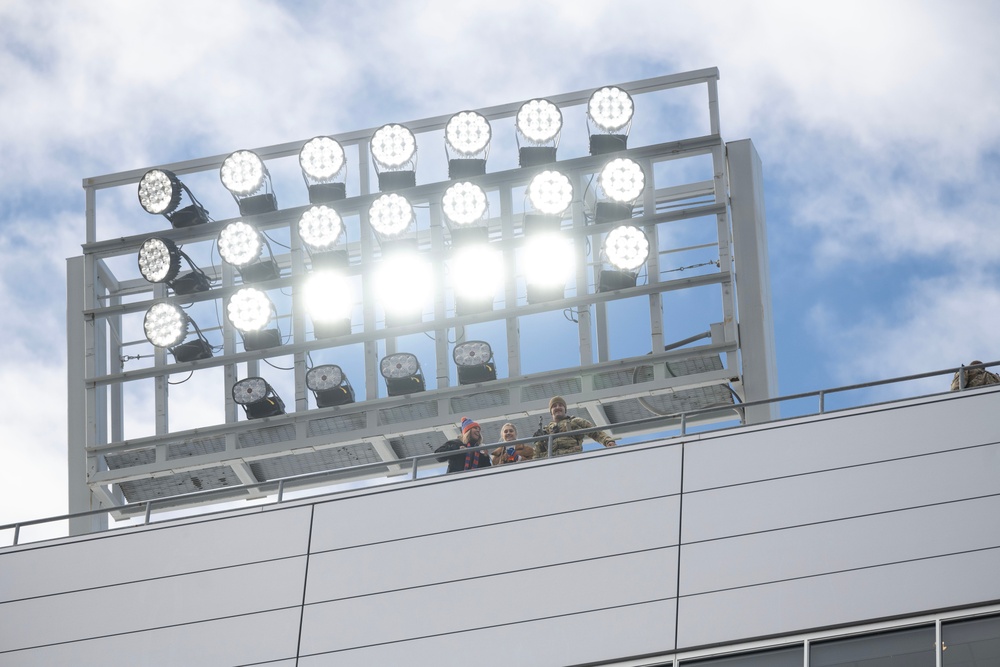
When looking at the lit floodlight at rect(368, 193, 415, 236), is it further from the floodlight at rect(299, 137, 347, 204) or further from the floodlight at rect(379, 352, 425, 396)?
the floodlight at rect(379, 352, 425, 396)

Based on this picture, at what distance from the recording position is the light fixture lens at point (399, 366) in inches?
945

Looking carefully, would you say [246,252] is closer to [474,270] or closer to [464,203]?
[464,203]

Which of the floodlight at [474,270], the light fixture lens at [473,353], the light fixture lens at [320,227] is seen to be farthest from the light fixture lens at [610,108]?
the light fixture lens at [320,227]

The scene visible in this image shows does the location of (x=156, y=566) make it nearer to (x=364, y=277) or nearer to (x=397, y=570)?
(x=397, y=570)

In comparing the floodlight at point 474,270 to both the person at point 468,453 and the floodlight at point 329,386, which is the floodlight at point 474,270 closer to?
the floodlight at point 329,386

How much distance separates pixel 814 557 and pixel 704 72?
9.11 metres

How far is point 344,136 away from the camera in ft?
84.0

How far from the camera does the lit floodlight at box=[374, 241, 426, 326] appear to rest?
24.6 meters

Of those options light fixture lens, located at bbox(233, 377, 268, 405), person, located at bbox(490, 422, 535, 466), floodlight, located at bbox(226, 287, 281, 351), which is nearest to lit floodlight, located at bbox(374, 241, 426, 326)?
floodlight, located at bbox(226, 287, 281, 351)

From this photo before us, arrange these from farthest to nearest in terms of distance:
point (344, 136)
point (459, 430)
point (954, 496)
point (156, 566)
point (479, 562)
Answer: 1. point (344, 136)
2. point (459, 430)
3. point (156, 566)
4. point (479, 562)
5. point (954, 496)

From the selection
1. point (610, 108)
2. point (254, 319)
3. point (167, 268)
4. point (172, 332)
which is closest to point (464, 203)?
point (610, 108)

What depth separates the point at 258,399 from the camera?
2441 cm

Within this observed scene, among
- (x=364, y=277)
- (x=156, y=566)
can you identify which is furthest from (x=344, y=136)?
(x=156, y=566)

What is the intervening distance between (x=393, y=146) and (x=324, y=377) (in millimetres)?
3329
